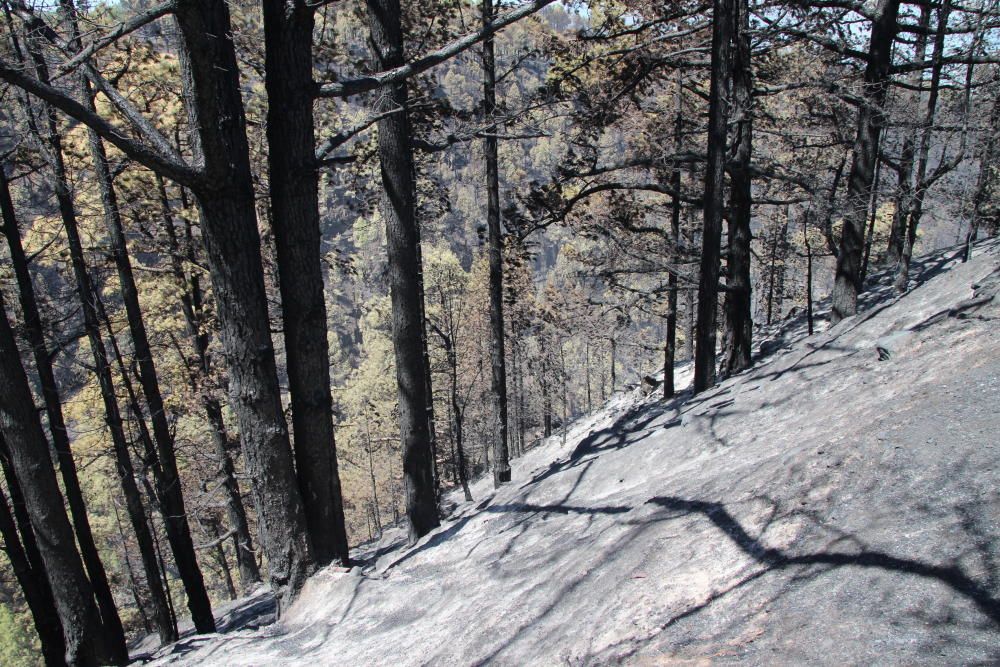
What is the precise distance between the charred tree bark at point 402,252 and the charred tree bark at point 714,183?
4.34 meters

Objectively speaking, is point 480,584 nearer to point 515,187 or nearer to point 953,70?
point 515,187

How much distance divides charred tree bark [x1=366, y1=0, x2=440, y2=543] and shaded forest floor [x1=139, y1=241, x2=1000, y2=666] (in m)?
1.34

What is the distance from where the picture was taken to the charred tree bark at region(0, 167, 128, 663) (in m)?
7.71

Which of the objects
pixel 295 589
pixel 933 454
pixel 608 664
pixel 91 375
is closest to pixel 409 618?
pixel 295 589

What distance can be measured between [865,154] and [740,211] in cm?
231

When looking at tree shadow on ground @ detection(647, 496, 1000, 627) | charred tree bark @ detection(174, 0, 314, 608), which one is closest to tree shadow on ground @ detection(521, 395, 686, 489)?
charred tree bark @ detection(174, 0, 314, 608)

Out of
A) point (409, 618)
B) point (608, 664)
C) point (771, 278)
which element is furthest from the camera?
point (771, 278)

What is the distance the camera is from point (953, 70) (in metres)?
10.7

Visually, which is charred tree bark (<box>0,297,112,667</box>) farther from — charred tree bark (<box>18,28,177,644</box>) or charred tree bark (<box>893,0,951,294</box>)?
charred tree bark (<box>893,0,951,294</box>)

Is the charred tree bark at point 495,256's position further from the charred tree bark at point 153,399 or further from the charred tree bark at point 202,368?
the charred tree bark at point 153,399

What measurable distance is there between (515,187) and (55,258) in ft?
24.5

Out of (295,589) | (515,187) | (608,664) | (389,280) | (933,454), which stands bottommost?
(295,589)

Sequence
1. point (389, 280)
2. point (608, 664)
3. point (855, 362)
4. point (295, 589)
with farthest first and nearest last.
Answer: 1. point (389, 280)
2. point (855, 362)
3. point (295, 589)
4. point (608, 664)

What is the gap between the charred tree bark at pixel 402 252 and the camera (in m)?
6.27
